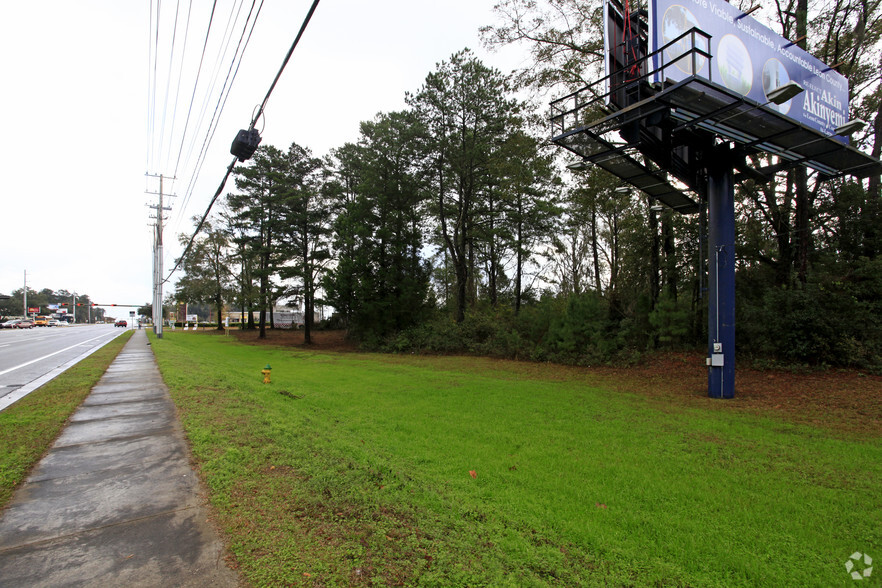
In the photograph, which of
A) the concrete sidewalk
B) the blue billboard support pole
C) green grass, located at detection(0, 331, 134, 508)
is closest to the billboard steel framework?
the blue billboard support pole

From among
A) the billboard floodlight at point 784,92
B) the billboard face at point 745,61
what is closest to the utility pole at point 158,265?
the billboard face at point 745,61

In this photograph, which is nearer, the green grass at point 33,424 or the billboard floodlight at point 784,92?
the green grass at point 33,424

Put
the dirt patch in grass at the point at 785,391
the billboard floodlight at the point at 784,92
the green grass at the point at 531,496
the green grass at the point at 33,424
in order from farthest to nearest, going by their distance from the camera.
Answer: the dirt patch in grass at the point at 785,391 → the billboard floodlight at the point at 784,92 → the green grass at the point at 33,424 → the green grass at the point at 531,496

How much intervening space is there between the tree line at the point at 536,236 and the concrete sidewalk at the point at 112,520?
11.2 metres

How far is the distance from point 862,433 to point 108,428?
34.7 ft

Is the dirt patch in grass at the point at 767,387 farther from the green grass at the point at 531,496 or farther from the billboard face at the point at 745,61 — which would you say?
the billboard face at the point at 745,61

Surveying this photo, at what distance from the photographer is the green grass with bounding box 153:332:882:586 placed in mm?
2467

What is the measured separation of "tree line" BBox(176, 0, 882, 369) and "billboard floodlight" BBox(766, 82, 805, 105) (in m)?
4.32

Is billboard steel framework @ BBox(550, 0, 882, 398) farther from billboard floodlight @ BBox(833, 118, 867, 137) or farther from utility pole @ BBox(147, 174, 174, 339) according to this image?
utility pole @ BBox(147, 174, 174, 339)

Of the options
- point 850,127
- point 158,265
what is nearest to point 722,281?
point 850,127

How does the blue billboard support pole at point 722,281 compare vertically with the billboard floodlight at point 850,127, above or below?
below

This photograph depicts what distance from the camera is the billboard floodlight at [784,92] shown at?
22.3 feet

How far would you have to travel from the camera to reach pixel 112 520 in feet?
9.11

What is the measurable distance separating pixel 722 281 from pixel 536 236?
720 inches
